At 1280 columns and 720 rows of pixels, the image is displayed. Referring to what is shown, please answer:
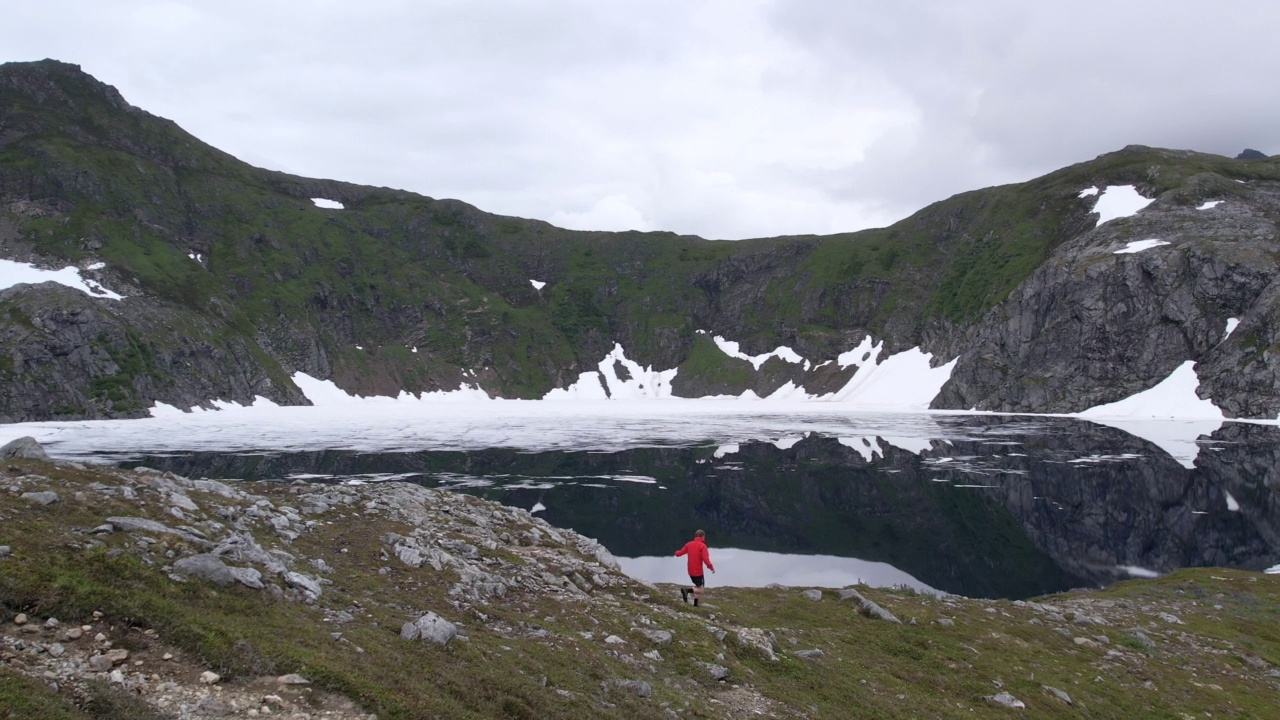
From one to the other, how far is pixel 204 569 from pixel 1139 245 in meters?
209

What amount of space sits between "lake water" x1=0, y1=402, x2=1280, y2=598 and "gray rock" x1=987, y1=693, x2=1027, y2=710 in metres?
22.1

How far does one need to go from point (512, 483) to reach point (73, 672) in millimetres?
59560

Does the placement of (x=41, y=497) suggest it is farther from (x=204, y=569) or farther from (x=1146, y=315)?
(x=1146, y=315)

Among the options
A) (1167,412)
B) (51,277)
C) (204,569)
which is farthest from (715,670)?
(51,277)

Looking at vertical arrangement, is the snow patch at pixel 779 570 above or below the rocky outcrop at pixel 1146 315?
below

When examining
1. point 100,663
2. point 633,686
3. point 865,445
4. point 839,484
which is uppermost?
point 100,663

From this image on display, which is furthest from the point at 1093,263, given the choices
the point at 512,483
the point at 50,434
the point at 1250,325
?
the point at 50,434

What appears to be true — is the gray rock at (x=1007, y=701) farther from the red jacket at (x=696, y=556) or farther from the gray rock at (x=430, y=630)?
the gray rock at (x=430, y=630)

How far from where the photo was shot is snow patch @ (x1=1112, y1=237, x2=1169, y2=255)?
168m

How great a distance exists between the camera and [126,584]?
12.4 m

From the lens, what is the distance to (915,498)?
6456 cm

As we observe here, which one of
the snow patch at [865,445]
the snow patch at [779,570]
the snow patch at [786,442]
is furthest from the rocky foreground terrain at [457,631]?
the snow patch at [786,442]

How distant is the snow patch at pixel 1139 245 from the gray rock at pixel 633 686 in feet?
649

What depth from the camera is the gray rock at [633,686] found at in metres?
15.3
